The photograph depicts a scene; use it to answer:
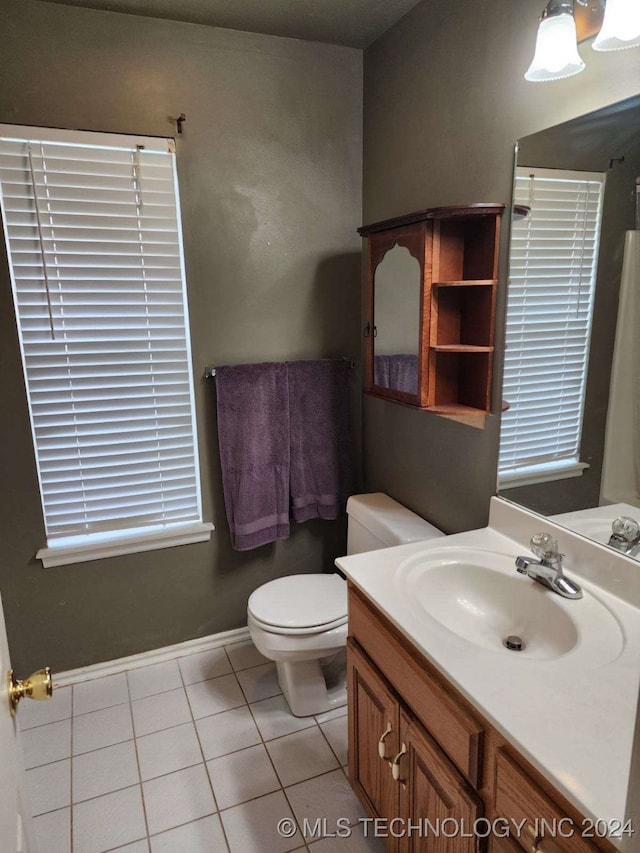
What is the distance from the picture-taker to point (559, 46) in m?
1.20

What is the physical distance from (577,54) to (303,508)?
1.81 meters

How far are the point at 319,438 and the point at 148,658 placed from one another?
4.01ft

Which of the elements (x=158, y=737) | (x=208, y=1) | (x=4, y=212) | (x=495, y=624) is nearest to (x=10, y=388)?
(x=4, y=212)

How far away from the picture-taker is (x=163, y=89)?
75.1 inches

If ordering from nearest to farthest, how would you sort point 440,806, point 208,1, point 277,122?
point 440,806 → point 208,1 → point 277,122

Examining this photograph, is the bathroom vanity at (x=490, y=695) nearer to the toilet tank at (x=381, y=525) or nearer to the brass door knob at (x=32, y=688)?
the toilet tank at (x=381, y=525)

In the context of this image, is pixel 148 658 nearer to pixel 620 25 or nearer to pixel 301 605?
pixel 301 605

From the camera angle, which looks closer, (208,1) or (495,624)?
(495,624)

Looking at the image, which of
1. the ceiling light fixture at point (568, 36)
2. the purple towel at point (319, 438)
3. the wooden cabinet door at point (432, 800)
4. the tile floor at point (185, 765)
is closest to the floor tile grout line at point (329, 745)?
the tile floor at point (185, 765)

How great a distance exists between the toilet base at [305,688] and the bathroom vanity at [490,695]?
0.45 metres

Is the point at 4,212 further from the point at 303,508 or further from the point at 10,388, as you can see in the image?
the point at 303,508

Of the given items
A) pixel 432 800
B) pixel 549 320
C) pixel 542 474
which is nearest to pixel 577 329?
pixel 549 320

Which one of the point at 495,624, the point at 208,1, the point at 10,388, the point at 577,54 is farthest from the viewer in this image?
the point at 10,388

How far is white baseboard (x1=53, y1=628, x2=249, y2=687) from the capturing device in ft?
7.17
